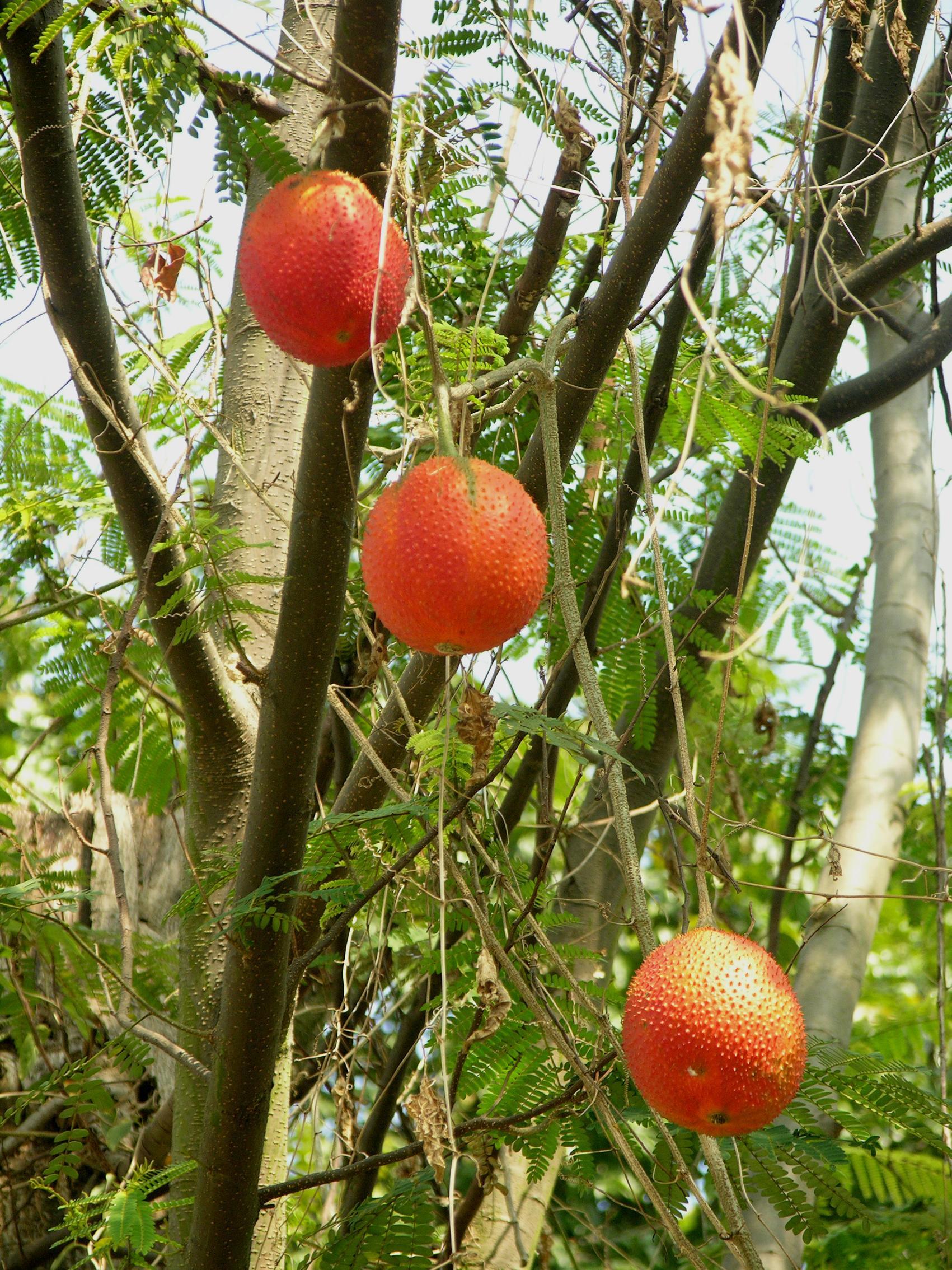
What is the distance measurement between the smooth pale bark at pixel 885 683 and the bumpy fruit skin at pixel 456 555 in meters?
1.94

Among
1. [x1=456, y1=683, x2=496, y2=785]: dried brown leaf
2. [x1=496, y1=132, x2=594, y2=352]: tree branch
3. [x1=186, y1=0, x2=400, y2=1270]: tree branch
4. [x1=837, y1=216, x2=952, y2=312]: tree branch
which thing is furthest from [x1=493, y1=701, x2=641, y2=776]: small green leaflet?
[x1=837, y1=216, x2=952, y2=312]: tree branch

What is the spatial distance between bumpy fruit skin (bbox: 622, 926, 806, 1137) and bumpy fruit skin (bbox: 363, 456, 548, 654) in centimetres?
47

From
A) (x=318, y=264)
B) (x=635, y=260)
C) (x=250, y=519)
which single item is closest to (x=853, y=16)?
(x=635, y=260)

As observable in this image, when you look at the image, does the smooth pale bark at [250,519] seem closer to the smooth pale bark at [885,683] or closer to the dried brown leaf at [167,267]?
the dried brown leaf at [167,267]

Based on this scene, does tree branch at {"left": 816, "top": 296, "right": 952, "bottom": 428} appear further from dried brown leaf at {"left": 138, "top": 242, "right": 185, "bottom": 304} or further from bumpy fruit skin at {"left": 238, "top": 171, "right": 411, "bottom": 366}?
bumpy fruit skin at {"left": 238, "top": 171, "right": 411, "bottom": 366}

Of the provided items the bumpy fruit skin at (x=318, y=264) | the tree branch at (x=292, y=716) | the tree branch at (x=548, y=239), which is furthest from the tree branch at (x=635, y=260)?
the bumpy fruit skin at (x=318, y=264)

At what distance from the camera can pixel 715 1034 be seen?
4.40 feet

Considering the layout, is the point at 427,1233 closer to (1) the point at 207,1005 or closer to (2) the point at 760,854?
(1) the point at 207,1005

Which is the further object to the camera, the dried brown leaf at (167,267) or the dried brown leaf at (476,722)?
the dried brown leaf at (167,267)

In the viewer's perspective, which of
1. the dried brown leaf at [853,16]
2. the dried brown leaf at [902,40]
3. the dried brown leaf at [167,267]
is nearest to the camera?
the dried brown leaf at [853,16]

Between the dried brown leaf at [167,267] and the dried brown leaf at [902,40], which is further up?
the dried brown leaf at [902,40]

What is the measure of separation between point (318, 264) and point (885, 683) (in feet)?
10.1

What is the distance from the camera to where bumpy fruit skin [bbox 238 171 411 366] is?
143 centimetres

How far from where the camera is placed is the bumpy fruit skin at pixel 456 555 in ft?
4.15
